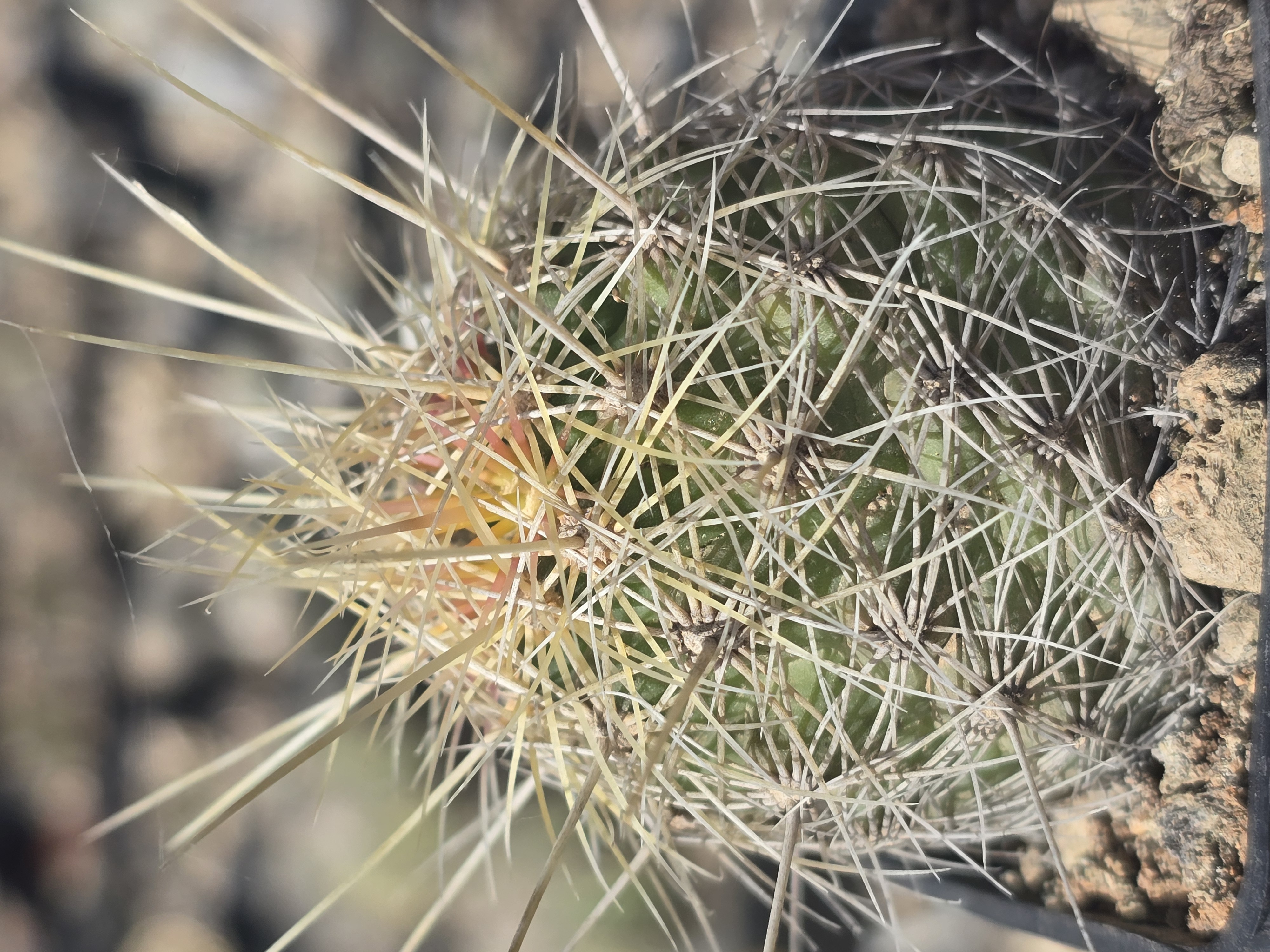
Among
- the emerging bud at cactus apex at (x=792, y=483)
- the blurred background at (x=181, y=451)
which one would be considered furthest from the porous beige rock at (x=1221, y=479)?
the blurred background at (x=181, y=451)

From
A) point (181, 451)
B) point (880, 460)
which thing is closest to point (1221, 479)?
point (880, 460)

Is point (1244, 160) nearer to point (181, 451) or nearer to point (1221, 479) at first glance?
point (1221, 479)

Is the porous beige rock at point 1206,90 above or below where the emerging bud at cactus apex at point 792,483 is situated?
above

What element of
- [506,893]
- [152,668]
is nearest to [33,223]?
[152,668]

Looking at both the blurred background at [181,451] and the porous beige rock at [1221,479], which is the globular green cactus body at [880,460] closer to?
the porous beige rock at [1221,479]

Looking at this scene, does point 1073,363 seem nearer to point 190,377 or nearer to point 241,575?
point 241,575

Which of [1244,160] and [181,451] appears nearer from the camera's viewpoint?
[1244,160]
